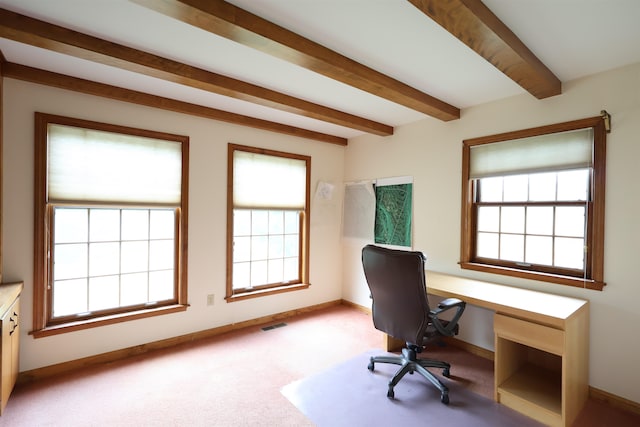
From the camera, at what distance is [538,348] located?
2.03 metres

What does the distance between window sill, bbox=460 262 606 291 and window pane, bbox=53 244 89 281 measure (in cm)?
356

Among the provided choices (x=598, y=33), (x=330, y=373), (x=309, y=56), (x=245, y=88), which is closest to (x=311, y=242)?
(x=330, y=373)

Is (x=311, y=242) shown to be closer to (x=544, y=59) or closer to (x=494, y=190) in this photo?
(x=494, y=190)

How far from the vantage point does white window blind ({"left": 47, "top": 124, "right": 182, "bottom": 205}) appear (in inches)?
97.9

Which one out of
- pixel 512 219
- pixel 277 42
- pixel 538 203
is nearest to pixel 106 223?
pixel 277 42

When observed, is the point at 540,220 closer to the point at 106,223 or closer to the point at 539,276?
the point at 539,276

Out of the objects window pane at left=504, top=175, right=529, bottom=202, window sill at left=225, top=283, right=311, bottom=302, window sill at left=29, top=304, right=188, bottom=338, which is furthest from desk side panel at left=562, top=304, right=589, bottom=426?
window sill at left=29, top=304, right=188, bottom=338

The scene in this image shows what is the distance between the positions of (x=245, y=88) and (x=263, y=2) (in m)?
1.02

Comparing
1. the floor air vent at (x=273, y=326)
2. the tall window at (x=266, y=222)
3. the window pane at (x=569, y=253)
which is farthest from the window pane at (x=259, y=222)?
the window pane at (x=569, y=253)

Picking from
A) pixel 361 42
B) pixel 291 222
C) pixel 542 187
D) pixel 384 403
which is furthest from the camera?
pixel 291 222

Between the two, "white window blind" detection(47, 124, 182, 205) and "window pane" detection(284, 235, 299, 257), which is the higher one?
"white window blind" detection(47, 124, 182, 205)

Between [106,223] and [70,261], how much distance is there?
41 cm

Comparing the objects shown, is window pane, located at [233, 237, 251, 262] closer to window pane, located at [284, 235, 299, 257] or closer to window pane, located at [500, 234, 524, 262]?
window pane, located at [284, 235, 299, 257]

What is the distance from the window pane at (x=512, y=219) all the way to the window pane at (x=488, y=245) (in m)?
0.12
